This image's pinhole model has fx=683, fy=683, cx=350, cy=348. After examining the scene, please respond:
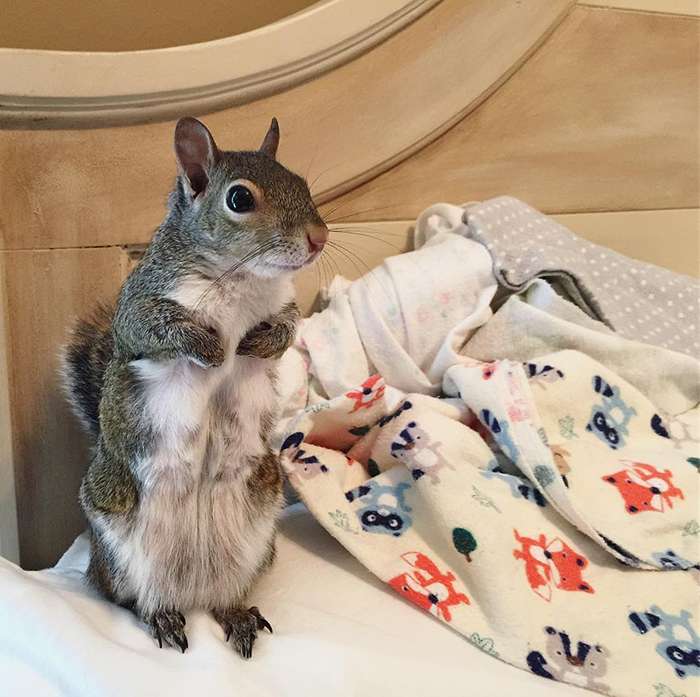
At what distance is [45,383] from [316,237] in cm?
46

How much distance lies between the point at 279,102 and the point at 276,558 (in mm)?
579

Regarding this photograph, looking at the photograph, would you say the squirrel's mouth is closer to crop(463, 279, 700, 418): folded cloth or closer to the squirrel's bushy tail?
the squirrel's bushy tail

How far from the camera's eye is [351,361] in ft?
3.04

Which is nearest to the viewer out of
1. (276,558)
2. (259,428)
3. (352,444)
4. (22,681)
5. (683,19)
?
(22,681)

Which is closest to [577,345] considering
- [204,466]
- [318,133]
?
[318,133]

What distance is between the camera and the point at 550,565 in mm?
728

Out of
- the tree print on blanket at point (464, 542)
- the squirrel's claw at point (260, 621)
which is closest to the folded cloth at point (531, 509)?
the tree print on blanket at point (464, 542)

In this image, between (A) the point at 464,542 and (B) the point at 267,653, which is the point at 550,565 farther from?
(B) the point at 267,653

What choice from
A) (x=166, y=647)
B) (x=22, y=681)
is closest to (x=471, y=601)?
(x=166, y=647)

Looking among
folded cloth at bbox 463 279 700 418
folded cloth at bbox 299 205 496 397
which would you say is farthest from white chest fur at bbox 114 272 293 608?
folded cloth at bbox 463 279 700 418

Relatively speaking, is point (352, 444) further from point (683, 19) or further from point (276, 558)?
point (683, 19)

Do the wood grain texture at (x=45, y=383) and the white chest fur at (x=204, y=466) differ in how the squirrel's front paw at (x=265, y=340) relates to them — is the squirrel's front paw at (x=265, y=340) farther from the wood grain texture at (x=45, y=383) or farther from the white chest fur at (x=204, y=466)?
the wood grain texture at (x=45, y=383)

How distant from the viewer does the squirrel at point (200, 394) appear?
23.2 inches

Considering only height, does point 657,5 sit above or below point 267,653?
above
